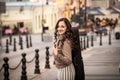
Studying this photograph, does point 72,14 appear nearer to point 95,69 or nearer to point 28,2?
point 28,2

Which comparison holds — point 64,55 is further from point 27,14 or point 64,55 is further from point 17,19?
point 27,14

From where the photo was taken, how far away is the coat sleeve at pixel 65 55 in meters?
6.03

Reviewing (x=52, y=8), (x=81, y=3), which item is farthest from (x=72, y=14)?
(x=52, y=8)

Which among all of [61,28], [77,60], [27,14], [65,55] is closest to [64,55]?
[65,55]

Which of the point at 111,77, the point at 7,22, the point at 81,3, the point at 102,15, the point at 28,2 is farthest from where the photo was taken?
the point at 28,2

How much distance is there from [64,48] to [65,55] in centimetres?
10

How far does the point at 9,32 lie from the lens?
4609cm

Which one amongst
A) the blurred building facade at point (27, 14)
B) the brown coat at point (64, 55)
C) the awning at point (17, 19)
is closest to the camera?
the brown coat at point (64, 55)

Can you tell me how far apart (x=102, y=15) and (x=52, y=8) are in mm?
14455

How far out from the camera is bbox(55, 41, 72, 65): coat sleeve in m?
6.03

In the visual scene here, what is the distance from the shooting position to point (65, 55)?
605cm

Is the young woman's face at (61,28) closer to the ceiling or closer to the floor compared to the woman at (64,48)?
closer to the ceiling

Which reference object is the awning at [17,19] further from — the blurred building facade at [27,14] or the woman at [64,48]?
the woman at [64,48]

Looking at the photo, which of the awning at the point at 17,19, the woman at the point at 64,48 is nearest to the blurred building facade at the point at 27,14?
the awning at the point at 17,19
